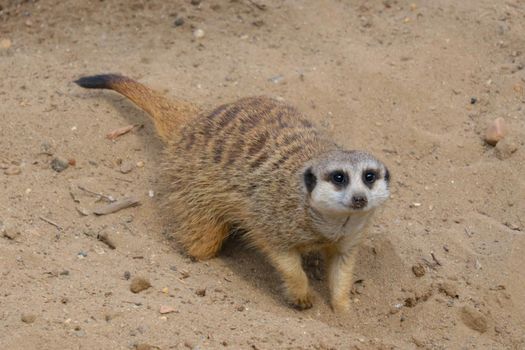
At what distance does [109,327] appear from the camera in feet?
8.14

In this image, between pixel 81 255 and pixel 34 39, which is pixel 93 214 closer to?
pixel 81 255

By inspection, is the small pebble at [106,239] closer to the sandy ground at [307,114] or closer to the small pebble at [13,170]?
the sandy ground at [307,114]

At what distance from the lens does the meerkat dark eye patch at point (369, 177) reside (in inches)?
109

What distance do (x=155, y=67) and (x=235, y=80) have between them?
41cm

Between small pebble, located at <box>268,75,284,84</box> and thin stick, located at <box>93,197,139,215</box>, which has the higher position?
small pebble, located at <box>268,75,284,84</box>

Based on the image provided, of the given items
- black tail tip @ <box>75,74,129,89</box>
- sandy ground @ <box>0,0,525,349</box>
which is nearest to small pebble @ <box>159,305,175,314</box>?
sandy ground @ <box>0,0,525,349</box>

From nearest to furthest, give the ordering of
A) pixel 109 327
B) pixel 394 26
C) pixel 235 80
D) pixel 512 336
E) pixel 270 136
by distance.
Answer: pixel 109 327, pixel 512 336, pixel 270 136, pixel 235 80, pixel 394 26

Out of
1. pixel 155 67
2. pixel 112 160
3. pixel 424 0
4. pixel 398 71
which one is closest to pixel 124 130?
pixel 112 160

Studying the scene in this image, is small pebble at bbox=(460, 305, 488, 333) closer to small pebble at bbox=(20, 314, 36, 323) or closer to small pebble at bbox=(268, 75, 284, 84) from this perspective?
small pebble at bbox=(20, 314, 36, 323)

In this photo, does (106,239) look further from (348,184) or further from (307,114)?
(307,114)

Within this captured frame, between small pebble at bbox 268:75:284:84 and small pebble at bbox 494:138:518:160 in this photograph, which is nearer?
small pebble at bbox 494:138:518:160

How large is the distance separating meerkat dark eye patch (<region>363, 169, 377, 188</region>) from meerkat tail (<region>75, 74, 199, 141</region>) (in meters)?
1.06

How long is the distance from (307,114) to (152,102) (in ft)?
2.33

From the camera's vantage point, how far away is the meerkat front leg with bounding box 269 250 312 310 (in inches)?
120
